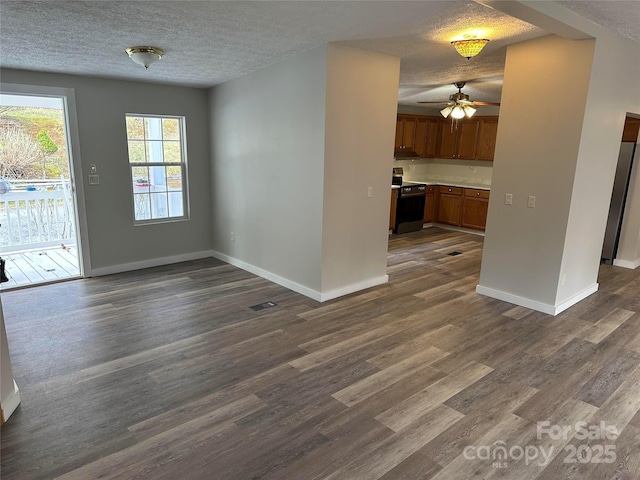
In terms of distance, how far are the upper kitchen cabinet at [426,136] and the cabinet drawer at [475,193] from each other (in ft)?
4.02

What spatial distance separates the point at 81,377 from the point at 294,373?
1.46 meters

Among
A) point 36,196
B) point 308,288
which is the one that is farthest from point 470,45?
point 36,196

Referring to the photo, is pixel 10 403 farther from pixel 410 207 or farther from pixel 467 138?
pixel 467 138

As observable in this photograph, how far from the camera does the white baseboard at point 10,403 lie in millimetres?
2332

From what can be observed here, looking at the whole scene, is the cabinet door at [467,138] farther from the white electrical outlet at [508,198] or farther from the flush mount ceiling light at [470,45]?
the flush mount ceiling light at [470,45]

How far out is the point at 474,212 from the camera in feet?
25.4

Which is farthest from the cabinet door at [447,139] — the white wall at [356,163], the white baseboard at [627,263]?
the white wall at [356,163]

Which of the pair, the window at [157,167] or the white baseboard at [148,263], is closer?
the white baseboard at [148,263]

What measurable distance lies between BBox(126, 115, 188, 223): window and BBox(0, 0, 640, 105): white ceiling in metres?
0.93

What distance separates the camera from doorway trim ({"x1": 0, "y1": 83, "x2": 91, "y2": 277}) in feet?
14.3

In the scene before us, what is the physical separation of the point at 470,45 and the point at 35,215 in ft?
21.9

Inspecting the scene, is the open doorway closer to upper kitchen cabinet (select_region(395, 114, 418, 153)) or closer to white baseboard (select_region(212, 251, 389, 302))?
white baseboard (select_region(212, 251, 389, 302))

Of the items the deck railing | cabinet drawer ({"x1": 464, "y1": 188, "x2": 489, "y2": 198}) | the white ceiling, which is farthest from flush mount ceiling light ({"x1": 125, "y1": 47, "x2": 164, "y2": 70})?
cabinet drawer ({"x1": 464, "y1": 188, "x2": 489, "y2": 198})

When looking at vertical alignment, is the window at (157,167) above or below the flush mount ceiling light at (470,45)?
below
